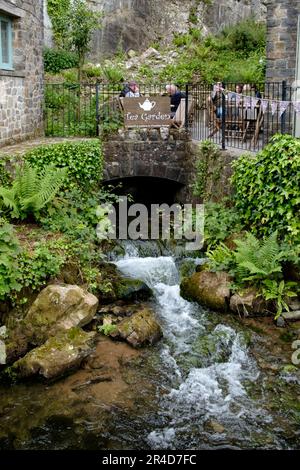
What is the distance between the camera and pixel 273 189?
9070mm

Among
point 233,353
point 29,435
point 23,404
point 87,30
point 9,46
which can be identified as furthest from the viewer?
point 87,30

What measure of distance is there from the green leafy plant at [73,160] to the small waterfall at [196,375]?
2.90 meters

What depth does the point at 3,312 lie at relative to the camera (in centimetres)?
765

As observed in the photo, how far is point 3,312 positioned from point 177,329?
263 centimetres

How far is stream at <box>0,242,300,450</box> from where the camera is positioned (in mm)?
5684

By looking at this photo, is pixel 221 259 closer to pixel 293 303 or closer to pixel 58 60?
pixel 293 303

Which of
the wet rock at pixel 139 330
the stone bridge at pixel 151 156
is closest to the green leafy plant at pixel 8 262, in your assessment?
the wet rock at pixel 139 330

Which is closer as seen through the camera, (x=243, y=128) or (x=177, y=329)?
(x=177, y=329)

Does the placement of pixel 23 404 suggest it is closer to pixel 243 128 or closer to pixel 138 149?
pixel 138 149

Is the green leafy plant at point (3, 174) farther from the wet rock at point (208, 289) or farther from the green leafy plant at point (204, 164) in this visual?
the green leafy plant at point (204, 164)

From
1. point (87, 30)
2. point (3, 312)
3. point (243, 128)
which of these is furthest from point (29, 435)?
point (87, 30)

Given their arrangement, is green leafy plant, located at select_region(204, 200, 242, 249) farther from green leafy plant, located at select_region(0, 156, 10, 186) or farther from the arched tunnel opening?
green leafy plant, located at select_region(0, 156, 10, 186)

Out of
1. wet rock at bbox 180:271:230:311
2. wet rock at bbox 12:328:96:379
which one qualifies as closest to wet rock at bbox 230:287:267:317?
wet rock at bbox 180:271:230:311

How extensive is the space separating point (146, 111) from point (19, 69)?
3.19 meters
